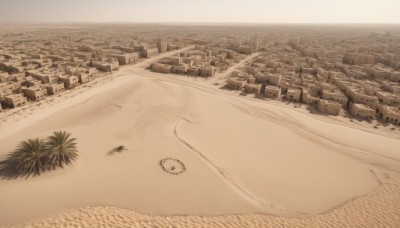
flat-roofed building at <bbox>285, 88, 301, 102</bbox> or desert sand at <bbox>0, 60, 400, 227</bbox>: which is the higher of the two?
flat-roofed building at <bbox>285, 88, 301, 102</bbox>

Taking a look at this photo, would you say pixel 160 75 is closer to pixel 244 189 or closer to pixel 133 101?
pixel 133 101

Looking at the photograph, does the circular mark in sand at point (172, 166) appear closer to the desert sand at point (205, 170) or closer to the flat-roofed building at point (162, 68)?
the desert sand at point (205, 170)

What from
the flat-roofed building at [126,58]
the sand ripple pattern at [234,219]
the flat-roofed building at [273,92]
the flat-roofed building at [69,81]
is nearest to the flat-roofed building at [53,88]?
the flat-roofed building at [69,81]

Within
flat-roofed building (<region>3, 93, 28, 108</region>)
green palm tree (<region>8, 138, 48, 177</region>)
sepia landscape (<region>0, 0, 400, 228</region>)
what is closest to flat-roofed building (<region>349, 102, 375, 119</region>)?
sepia landscape (<region>0, 0, 400, 228</region>)

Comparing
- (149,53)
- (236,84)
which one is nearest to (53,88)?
(236,84)

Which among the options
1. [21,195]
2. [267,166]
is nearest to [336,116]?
[267,166]

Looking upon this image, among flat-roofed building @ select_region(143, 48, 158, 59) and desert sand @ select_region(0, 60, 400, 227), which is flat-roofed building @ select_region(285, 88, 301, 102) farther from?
flat-roofed building @ select_region(143, 48, 158, 59)
